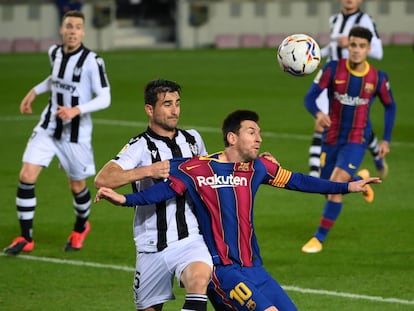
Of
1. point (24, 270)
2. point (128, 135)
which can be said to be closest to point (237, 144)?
point (24, 270)

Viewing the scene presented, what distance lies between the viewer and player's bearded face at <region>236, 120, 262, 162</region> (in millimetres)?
8180

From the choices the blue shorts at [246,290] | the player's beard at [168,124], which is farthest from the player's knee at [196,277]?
the player's beard at [168,124]

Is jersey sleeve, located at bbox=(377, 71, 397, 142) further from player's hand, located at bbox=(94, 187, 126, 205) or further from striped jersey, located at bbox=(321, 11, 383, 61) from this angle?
player's hand, located at bbox=(94, 187, 126, 205)

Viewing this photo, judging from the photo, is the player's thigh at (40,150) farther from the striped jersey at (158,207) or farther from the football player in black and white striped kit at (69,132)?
the striped jersey at (158,207)

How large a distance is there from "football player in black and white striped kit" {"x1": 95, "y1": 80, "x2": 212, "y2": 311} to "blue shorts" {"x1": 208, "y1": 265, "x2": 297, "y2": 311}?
149 mm

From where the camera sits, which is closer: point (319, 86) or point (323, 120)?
point (323, 120)

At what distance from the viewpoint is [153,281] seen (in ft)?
27.8

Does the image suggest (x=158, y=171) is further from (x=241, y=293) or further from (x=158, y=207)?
(x=241, y=293)

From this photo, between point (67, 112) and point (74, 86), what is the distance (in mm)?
856

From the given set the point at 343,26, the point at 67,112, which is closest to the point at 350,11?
the point at 343,26

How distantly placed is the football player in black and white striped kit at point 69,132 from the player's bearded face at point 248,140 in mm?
4439

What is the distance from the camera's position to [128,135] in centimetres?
2153

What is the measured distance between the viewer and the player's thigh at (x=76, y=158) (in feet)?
41.8

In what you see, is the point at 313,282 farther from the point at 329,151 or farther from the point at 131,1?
the point at 131,1
